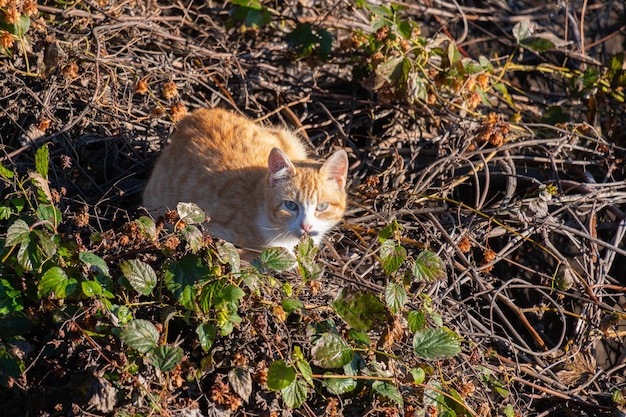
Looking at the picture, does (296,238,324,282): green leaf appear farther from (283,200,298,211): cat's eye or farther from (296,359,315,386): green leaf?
(283,200,298,211): cat's eye

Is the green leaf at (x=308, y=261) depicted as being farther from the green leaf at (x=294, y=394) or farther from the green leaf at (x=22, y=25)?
the green leaf at (x=22, y=25)

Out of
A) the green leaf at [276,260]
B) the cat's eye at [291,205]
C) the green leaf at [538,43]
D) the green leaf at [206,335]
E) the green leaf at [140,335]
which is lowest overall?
the cat's eye at [291,205]

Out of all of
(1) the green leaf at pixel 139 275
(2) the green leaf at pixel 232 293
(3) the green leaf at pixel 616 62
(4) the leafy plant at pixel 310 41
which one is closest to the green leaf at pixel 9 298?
(1) the green leaf at pixel 139 275

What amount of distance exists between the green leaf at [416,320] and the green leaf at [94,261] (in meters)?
1.26

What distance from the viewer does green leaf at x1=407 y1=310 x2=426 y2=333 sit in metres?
2.86

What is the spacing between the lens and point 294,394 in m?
2.53

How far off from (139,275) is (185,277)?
18 cm

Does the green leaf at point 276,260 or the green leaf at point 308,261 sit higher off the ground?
the green leaf at point 276,260

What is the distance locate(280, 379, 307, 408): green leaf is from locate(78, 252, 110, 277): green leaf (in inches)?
32.5

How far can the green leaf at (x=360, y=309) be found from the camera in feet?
9.25

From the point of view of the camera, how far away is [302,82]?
452 centimetres

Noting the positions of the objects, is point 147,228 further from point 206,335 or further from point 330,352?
point 330,352

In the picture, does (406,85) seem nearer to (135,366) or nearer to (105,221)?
(105,221)

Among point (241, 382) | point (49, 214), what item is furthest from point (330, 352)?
point (49, 214)
